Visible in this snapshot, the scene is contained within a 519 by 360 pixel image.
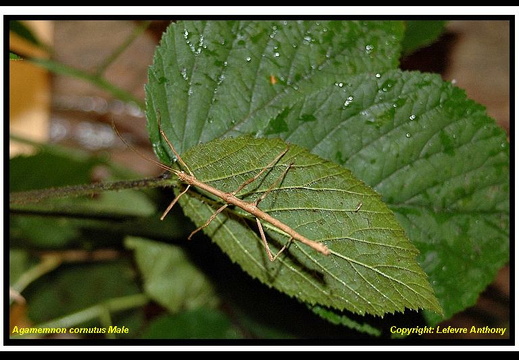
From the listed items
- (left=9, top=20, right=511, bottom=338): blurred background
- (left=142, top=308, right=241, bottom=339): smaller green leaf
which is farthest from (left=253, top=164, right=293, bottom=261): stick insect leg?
(left=9, top=20, right=511, bottom=338): blurred background

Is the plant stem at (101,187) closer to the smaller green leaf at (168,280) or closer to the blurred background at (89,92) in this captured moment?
the smaller green leaf at (168,280)

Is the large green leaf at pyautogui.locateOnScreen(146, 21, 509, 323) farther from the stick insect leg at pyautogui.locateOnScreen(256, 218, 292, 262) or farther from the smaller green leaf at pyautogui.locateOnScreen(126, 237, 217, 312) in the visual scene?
the smaller green leaf at pyautogui.locateOnScreen(126, 237, 217, 312)

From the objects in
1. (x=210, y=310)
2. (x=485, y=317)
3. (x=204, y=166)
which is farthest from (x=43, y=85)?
(x=485, y=317)

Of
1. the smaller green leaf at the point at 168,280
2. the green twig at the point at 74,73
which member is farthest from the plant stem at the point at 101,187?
the smaller green leaf at the point at 168,280

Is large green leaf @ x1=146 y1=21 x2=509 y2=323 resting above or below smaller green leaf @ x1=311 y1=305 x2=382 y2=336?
above

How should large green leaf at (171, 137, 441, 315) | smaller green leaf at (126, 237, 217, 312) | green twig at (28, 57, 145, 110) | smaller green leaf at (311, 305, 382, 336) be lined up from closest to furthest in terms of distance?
large green leaf at (171, 137, 441, 315), smaller green leaf at (311, 305, 382, 336), green twig at (28, 57, 145, 110), smaller green leaf at (126, 237, 217, 312)
